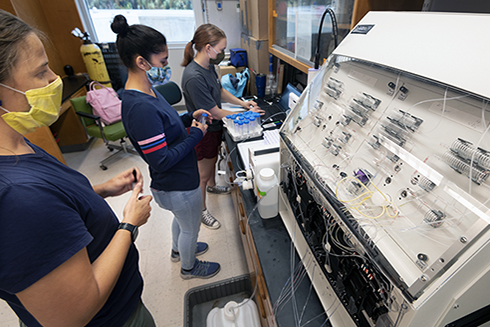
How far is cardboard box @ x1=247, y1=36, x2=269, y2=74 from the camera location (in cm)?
245

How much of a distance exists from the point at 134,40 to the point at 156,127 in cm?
37

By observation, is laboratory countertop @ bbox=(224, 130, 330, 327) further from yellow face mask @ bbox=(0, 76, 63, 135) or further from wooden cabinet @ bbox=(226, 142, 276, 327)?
yellow face mask @ bbox=(0, 76, 63, 135)

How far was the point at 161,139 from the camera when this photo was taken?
1.02 metres

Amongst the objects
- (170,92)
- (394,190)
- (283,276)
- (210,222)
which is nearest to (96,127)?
(170,92)

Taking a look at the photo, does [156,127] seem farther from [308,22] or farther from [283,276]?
[308,22]

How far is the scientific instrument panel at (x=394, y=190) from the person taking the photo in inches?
16.9

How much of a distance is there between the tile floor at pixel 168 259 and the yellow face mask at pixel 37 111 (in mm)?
1391

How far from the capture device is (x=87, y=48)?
11.1ft

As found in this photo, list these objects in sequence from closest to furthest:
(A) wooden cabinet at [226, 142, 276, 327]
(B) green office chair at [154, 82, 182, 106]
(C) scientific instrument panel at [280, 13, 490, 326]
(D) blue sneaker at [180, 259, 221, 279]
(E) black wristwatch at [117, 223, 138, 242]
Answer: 1. (C) scientific instrument panel at [280, 13, 490, 326]
2. (E) black wristwatch at [117, 223, 138, 242]
3. (A) wooden cabinet at [226, 142, 276, 327]
4. (D) blue sneaker at [180, 259, 221, 279]
5. (B) green office chair at [154, 82, 182, 106]

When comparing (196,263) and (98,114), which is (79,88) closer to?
(98,114)

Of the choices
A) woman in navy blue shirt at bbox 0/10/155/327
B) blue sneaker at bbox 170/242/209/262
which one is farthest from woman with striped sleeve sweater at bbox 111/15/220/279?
blue sneaker at bbox 170/242/209/262

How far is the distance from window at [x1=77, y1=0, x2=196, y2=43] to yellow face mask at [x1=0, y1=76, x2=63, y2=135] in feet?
12.8

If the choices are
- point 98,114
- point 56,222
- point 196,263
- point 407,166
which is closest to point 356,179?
point 407,166

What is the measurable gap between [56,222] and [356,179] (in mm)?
717
